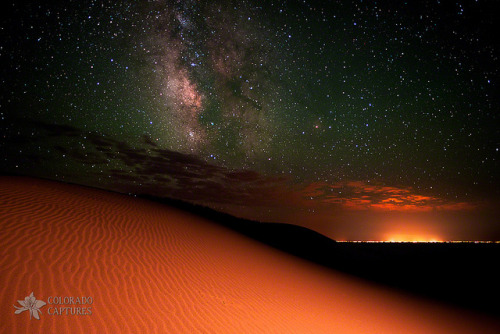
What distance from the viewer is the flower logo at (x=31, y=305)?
3.05m

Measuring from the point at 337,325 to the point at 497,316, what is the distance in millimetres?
7823

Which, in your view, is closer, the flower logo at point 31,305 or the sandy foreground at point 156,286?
the flower logo at point 31,305

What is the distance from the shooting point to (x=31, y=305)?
3.21 meters

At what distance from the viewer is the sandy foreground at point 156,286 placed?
3488mm

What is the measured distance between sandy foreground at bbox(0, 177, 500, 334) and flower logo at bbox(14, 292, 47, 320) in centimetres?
3

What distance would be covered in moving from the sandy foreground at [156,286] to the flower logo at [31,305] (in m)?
0.03

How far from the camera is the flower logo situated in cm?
305

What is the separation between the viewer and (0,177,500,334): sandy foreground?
349cm

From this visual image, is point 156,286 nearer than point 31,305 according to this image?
No

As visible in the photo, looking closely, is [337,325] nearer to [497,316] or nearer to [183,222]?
[497,316]

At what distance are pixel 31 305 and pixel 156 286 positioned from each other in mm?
1968

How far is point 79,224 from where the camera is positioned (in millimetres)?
6992

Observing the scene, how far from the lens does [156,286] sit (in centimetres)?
470

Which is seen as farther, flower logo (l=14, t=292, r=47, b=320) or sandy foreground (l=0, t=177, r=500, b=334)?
sandy foreground (l=0, t=177, r=500, b=334)
